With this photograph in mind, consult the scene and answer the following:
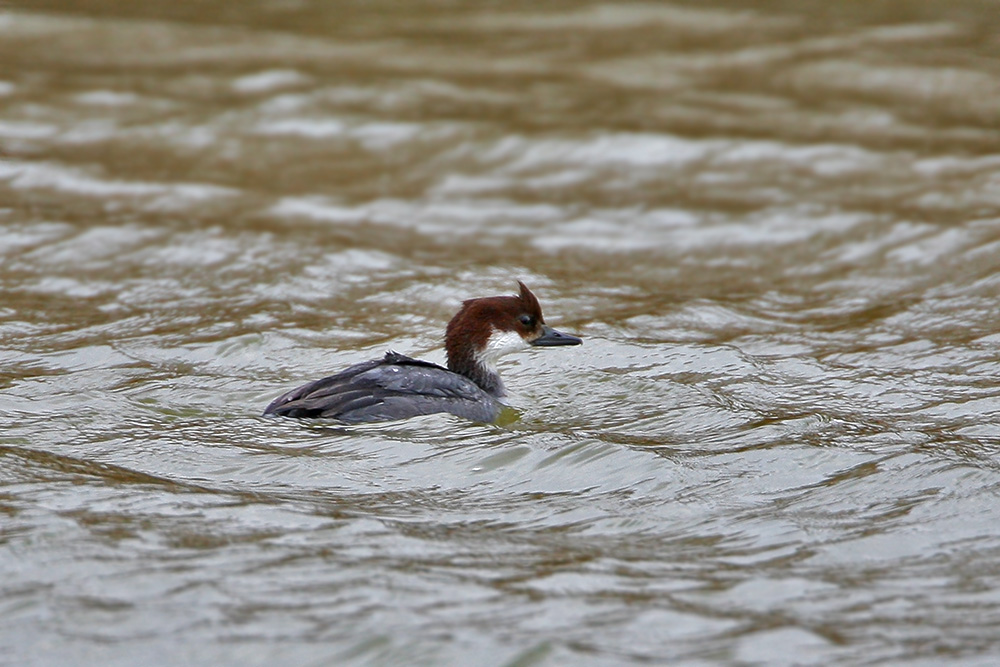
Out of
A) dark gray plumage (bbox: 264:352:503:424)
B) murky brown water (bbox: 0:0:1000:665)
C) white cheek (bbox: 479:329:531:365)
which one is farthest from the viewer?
white cheek (bbox: 479:329:531:365)

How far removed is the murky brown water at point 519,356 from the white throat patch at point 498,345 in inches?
16.0

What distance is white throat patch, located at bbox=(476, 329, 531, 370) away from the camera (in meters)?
9.05

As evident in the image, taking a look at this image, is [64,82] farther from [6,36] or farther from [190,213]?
[190,213]

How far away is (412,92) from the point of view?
Result: 628 inches

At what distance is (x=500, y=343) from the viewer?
906 centimetres

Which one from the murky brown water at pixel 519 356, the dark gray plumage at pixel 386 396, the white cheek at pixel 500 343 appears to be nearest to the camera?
→ the murky brown water at pixel 519 356

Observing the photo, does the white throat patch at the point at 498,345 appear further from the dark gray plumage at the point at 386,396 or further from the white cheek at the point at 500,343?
the dark gray plumage at the point at 386,396

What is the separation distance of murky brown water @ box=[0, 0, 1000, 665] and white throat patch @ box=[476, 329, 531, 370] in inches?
16.0

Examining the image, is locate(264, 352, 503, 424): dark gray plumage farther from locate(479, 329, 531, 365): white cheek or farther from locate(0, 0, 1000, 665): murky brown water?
locate(479, 329, 531, 365): white cheek

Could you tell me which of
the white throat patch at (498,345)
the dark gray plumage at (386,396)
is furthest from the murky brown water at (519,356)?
the white throat patch at (498,345)

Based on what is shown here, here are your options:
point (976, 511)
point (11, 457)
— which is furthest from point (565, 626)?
point (11, 457)

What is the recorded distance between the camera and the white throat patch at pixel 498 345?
29.7 ft

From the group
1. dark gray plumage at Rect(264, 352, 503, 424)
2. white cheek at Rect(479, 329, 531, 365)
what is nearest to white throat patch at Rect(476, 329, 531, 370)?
white cheek at Rect(479, 329, 531, 365)

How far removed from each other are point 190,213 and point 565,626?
8.68m
